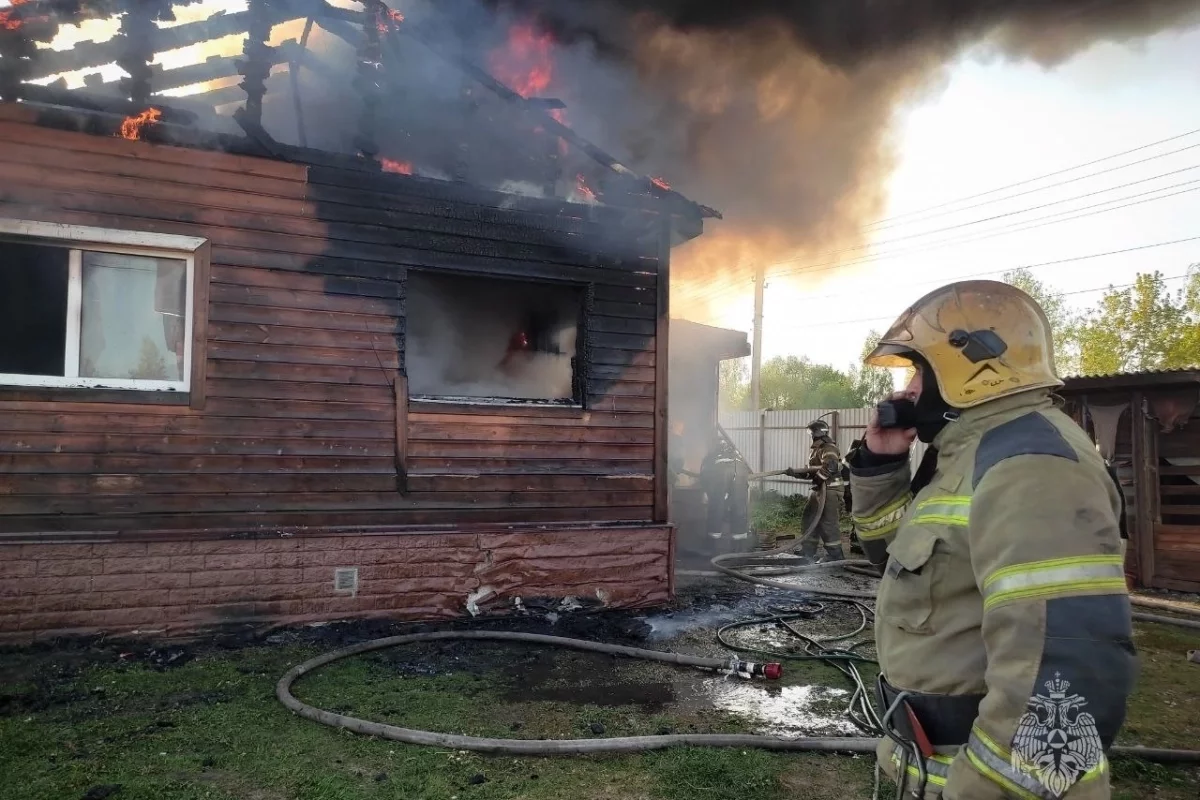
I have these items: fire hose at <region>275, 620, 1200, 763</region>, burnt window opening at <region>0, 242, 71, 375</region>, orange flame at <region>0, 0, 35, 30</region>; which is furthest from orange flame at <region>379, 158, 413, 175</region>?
fire hose at <region>275, 620, 1200, 763</region>

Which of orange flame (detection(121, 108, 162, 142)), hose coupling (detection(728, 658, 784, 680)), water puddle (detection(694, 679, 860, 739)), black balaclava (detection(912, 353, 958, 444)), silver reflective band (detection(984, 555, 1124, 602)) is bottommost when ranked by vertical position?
water puddle (detection(694, 679, 860, 739))

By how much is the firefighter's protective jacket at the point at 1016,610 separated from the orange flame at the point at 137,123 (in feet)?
21.2

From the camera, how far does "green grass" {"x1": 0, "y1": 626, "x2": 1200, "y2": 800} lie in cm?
348

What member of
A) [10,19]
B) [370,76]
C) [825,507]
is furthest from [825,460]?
[10,19]

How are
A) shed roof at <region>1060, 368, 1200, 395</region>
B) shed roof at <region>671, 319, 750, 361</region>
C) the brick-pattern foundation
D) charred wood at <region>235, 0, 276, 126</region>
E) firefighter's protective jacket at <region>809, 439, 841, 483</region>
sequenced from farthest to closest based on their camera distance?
shed roof at <region>671, 319, 750, 361</region> → firefighter's protective jacket at <region>809, 439, 841, 483</region> → shed roof at <region>1060, 368, 1200, 395</region> → charred wood at <region>235, 0, 276, 126</region> → the brick-pattern foundation

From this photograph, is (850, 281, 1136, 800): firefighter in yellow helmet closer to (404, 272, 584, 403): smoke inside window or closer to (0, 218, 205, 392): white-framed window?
(0, 218, 205, 392): white-framed window

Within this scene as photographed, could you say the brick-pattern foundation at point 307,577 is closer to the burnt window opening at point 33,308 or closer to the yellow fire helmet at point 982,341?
the burnt window opening at point 33,308

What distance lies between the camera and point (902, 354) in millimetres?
2152

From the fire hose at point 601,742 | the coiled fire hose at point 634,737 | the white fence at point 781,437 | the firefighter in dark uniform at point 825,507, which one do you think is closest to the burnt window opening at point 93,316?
the coiled fire hose at point 634,737

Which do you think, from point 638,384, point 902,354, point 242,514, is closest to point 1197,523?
point 638,384

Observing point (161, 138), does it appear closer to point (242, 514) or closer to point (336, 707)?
point (242, 514)

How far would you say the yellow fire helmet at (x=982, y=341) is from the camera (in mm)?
1838

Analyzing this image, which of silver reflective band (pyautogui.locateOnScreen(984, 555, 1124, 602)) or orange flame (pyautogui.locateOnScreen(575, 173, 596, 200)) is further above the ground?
orange flame (pyautogui.locateOnScreen(575, 173, 596, 200))

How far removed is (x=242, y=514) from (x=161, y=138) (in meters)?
3.14
